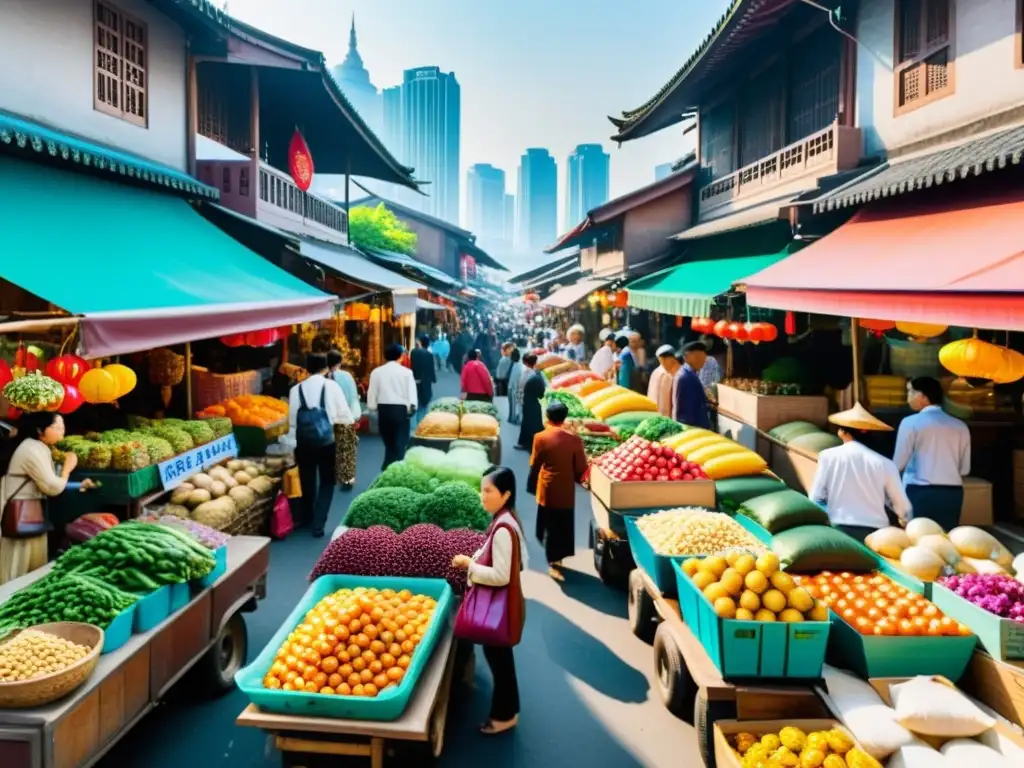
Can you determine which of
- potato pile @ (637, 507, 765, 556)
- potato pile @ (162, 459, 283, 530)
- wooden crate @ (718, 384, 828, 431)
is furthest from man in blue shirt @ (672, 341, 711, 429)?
potato pile @ (162, 459, 283, 530)

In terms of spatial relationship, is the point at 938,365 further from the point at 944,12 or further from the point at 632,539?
the point at 632,539

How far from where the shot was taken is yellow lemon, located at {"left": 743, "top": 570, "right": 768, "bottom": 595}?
4.35m

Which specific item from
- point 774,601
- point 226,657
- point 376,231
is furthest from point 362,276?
point 376,231

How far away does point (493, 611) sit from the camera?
180 inches

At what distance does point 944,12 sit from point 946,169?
3.21 m

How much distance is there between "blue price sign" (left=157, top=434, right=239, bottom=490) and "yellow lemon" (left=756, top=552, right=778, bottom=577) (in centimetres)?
606

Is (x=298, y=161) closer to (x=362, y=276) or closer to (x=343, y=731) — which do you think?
(x=362, y=276)

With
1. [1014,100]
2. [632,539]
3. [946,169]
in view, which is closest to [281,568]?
[632,539]

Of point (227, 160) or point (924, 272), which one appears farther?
point (227, 160)

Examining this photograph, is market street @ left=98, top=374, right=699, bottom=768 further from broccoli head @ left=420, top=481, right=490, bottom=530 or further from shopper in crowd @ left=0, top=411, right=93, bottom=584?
shopper in crowd @ left=0, top=411, right=93, bottom=584

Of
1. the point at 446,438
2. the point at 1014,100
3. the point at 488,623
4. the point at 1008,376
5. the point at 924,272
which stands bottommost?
the point at 488,623

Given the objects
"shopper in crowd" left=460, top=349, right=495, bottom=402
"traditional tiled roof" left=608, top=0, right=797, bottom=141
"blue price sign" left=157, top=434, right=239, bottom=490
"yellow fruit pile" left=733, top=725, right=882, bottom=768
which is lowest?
"yellow fruit pile" left=733, top=725, right=882, bottom=768

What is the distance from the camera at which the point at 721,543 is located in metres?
5.74

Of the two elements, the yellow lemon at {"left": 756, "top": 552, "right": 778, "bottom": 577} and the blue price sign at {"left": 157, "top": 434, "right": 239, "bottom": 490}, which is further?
the blue price sign at {"left": 157, "top": 434, "right": 239, "bottom": 490}
